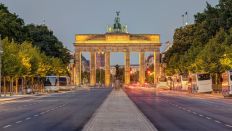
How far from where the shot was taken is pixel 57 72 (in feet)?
475

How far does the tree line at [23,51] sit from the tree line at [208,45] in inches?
1076

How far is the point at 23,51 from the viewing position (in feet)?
336

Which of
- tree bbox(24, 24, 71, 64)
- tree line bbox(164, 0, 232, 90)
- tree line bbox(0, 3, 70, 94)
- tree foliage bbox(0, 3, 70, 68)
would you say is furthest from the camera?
tree bbox(24, 24, 71, 64)

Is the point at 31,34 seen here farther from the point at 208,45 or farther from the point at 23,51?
the point at 208,45

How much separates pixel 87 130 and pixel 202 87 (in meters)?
70.7

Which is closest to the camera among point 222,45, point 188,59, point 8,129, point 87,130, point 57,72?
point 87,130

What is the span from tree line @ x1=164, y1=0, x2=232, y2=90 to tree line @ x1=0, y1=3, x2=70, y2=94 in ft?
89.7

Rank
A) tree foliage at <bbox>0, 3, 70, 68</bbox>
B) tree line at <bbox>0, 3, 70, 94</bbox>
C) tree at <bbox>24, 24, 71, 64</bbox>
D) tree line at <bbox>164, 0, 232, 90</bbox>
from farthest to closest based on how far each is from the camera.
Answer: tree at <bbox>24, 24, 71, 64</bbox> < tree foliage at <bbox>0, 3, 70, 68</bbox> < tree line at <bbox>164, 0, 232, 90</bbox> < tree line at <bbox>0, 3, 70, 94</bbox>

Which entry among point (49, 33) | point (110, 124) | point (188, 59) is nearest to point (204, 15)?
point (188, 59)

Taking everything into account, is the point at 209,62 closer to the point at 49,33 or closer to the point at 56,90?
the point at 56,90

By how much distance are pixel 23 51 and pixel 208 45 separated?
2937 centimetres

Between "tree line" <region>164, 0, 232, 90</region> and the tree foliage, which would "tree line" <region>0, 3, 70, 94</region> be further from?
"tree line" <region>164, 0, 232, 90</region>

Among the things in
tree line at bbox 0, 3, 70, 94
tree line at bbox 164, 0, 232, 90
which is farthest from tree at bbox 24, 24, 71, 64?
tree line at bbox 164, 0, 232, 90

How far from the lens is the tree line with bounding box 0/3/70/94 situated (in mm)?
91188
